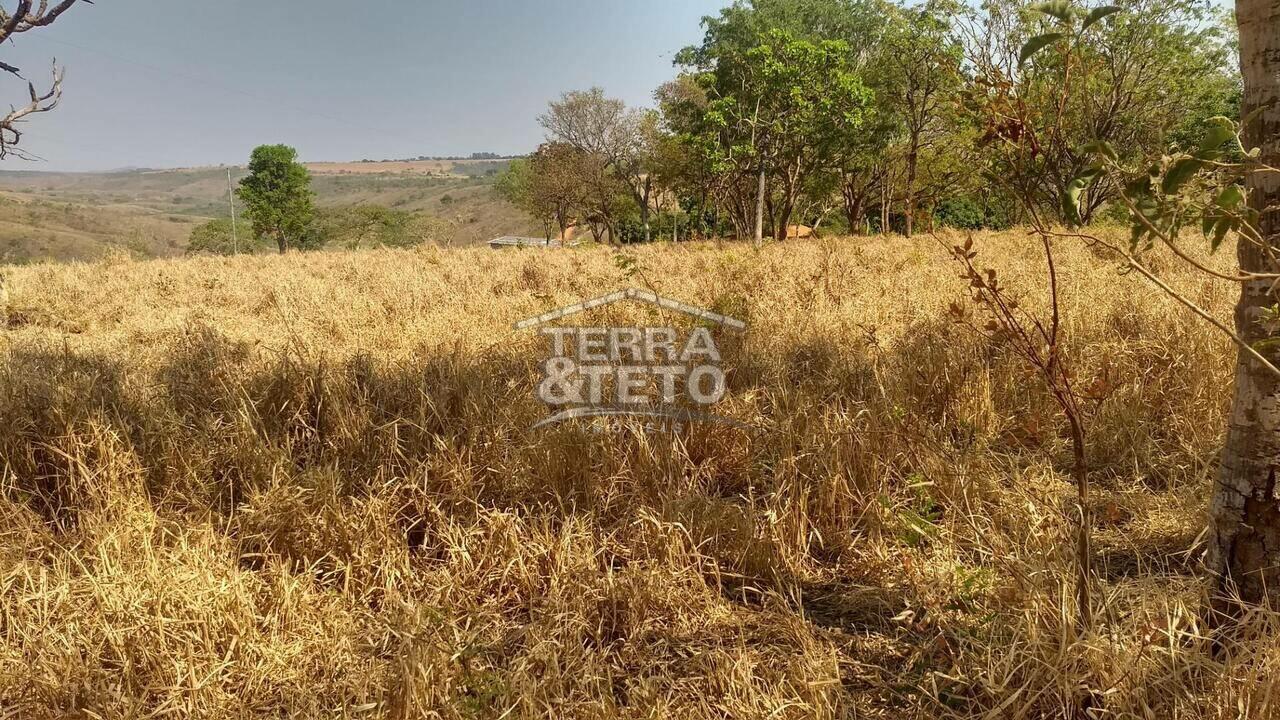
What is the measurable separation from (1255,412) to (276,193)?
6495 centimetres

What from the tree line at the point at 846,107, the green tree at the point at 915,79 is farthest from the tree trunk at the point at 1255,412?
the green tree at the point at 915,79

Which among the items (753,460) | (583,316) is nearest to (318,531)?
(753,460)

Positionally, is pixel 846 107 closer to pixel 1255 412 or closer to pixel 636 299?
pixel 636 299

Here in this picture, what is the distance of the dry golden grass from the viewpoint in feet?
5.45

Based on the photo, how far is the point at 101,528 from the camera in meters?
2.24

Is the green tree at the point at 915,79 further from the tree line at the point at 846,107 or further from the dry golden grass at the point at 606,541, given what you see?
the dry golden grass at the point at 606,541

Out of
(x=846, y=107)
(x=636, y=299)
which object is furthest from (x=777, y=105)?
(x=636, y=299)

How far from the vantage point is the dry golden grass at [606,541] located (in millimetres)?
1661

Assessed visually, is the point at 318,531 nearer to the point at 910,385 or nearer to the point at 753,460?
the point at 753,460

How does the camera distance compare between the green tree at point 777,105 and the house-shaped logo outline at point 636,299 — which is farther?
the green tree at point 777,105

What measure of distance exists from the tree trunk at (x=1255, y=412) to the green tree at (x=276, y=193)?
62224 mm

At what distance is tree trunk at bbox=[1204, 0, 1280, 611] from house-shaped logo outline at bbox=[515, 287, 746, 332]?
3.31 metres

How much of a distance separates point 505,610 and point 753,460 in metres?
1.36

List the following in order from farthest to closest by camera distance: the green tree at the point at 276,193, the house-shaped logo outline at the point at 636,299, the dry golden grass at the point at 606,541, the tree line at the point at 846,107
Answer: the green tree at the point at 276,193
the tree line at the point at 846,107
the house-shaped logo outline at the point at 636,299
the dry golden grass at the point at 606,541
